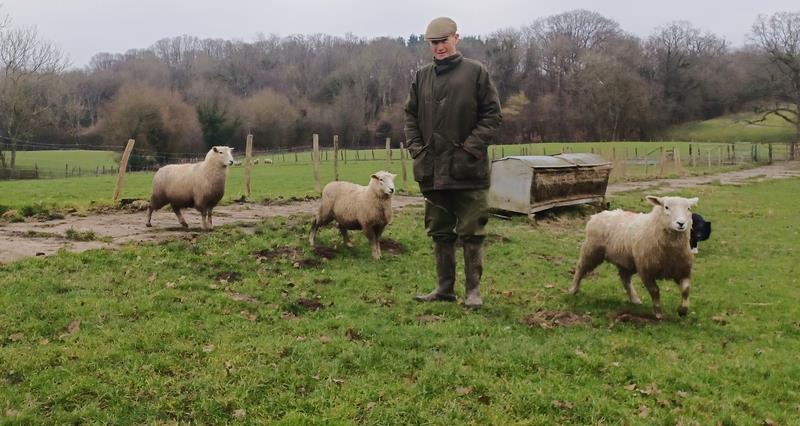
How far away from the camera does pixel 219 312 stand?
6.53 m

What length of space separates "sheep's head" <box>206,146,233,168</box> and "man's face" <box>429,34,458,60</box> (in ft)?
21.3

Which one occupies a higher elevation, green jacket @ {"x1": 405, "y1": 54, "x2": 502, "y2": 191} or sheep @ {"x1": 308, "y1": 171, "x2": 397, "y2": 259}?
green jacket @ {"x1": 405, "y1": 54, "x2": 502, "y2": 191}

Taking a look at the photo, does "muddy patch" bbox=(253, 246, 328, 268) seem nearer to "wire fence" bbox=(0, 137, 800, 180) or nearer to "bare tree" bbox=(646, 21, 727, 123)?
"wire fence" bbox=(0, 137, 800, 180)

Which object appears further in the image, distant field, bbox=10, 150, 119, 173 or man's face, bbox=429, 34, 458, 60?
distant field, bbox=10, 150, 119, 173

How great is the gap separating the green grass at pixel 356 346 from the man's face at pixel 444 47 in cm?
292

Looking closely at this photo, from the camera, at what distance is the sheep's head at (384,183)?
9.95 metres

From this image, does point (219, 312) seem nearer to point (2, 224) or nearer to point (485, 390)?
point (485, 390)

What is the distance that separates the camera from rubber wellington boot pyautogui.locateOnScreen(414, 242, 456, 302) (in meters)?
7.10

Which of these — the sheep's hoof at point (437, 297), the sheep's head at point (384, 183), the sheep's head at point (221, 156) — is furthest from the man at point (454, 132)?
the sheep's head at point (221, 156)

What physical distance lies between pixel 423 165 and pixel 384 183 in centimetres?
336

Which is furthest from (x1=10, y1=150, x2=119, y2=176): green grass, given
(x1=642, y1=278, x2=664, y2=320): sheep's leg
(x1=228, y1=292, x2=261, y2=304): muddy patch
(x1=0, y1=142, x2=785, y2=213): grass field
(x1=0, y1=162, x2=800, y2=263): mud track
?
(x1=642, y1=278, x2=664, y2=320): sheep's leg

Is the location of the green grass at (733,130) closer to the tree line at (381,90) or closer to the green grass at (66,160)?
the tree line at (381,90)

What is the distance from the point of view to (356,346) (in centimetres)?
552

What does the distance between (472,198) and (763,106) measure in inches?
3226
